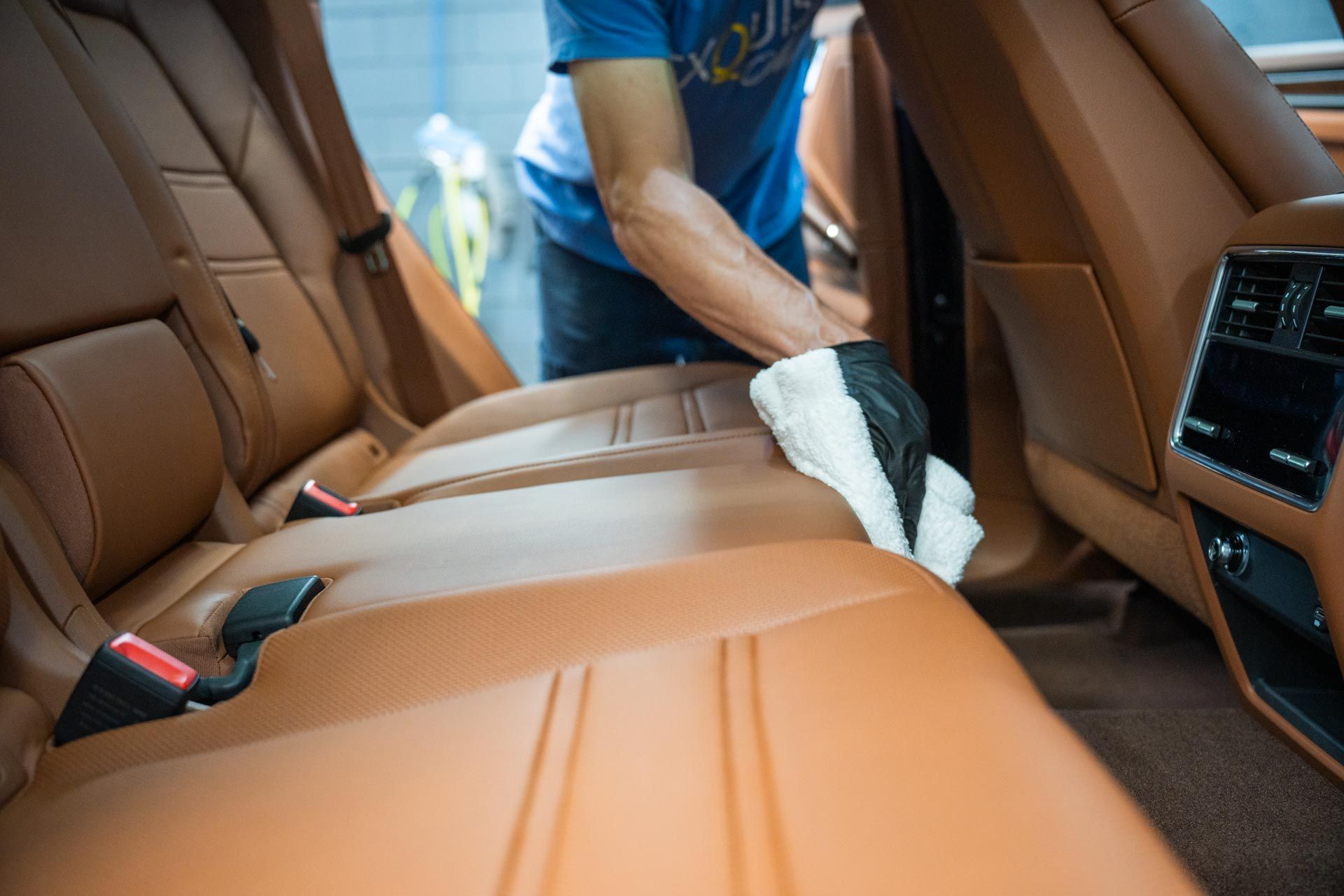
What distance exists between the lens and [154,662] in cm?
62

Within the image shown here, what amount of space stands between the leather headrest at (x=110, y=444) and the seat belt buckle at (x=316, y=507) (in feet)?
0.34

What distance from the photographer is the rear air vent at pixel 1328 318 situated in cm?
66

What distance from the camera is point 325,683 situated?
1.95 feet

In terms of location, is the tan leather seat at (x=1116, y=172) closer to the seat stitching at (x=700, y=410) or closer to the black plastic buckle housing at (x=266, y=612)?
the seat stitching at (x=700, y=410)

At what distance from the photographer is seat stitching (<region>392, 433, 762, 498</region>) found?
1.09 metres

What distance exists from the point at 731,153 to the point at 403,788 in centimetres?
124

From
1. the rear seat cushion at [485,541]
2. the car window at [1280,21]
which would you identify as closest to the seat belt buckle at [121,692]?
the rear seat cushion at [485,541]

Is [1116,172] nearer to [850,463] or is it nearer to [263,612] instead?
[850,463]

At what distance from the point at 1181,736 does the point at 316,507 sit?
0.93 metres

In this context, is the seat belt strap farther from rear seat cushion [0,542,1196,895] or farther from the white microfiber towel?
rear seat cushion [0,542,1196,895]

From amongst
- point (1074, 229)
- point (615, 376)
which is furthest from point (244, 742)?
point (615, 376)

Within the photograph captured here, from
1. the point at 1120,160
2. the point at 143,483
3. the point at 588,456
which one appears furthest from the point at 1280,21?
the point at 143,483

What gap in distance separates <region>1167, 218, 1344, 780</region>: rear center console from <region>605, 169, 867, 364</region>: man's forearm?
1.08 feet

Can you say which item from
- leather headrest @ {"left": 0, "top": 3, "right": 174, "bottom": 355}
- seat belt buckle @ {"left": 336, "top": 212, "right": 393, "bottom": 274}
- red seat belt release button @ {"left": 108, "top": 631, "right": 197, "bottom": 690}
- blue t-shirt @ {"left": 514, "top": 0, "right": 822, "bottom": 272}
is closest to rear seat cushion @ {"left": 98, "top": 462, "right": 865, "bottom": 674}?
red seat belt release button @ {"left": 108, "top": 631, "right": 197, "bottom": 690}
